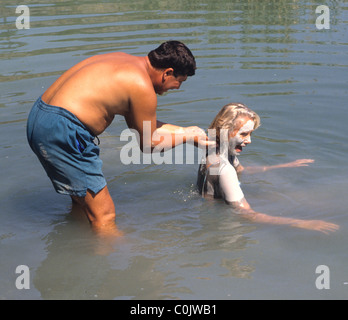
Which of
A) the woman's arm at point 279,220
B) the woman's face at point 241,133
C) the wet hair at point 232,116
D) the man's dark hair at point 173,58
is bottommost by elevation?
the woman's arm at point 279,220

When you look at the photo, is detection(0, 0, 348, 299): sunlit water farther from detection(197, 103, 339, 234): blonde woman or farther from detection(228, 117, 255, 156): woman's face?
detection(228, 117, 255, 156): woman's face

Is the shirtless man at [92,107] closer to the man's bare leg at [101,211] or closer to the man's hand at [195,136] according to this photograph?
the man's bare leg at [101,211]

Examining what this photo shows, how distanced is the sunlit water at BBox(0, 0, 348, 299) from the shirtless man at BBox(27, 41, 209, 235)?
2.13 ft

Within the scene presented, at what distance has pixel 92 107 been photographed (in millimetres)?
4160

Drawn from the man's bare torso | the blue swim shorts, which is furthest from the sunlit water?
the man's bare torso

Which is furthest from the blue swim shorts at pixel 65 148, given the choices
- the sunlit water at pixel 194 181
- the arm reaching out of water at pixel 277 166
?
the arm reaching out of water at pixel 277 166

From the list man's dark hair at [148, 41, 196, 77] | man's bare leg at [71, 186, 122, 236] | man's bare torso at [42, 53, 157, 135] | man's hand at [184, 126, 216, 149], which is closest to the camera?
man's bare torso at [42, 53, 157, 135]

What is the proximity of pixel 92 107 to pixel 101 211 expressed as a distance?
0.86 meters

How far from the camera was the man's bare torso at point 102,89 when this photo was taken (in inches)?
160

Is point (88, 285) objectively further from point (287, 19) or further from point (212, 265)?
point (287, 19)

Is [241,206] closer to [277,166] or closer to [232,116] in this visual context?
[232,116]

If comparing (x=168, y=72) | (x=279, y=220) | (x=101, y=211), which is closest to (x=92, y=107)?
(x=168, y=72)

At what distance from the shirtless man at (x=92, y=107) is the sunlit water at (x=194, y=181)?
65 centimetres

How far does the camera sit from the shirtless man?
408 cm
